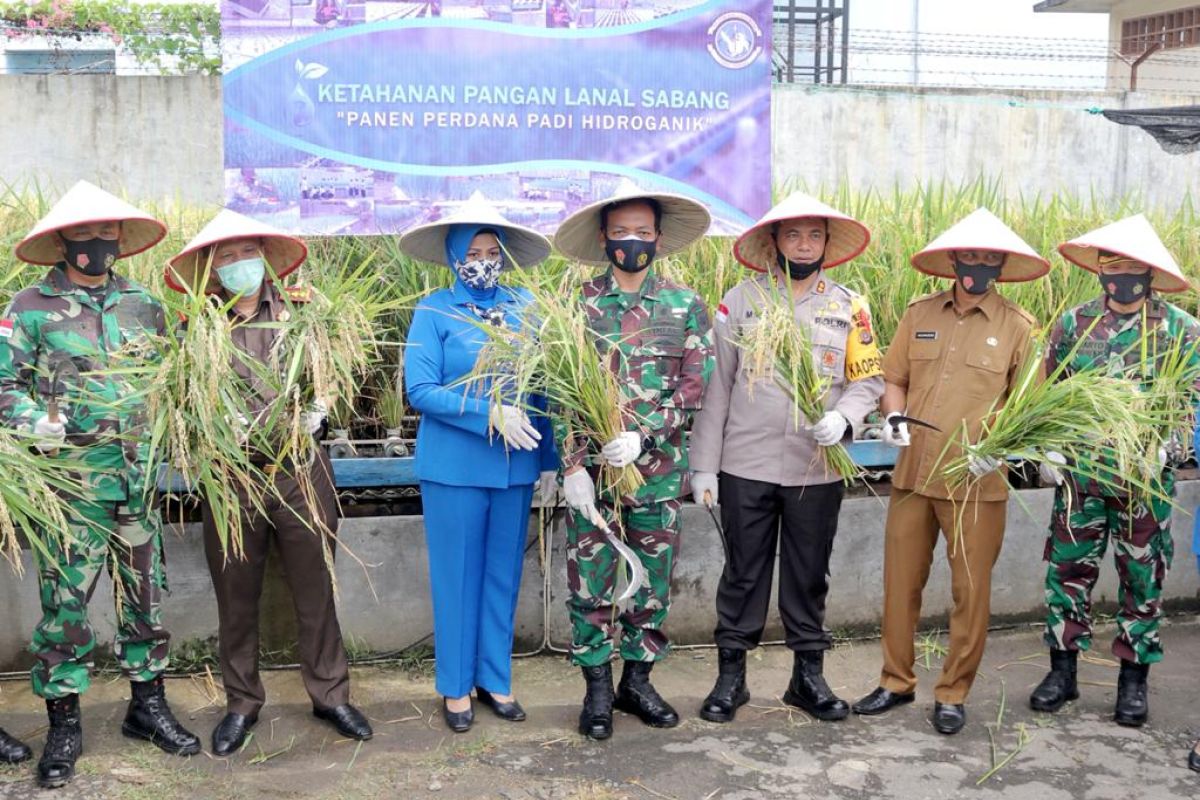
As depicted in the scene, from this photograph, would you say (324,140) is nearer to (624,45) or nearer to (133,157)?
(624,45)

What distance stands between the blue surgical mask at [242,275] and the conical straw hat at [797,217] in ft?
5.30

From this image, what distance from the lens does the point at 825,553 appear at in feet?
13.8

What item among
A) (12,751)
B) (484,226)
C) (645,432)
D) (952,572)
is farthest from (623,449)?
(12,751)

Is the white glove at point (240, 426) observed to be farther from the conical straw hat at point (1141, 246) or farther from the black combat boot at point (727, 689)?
the conical straw hat at point (1141, 246)

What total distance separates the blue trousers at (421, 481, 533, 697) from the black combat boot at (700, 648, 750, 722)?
747 mm

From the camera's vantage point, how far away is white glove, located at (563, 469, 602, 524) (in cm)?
388

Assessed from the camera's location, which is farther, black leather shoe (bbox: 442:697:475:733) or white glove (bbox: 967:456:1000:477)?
black leather shoe (bbox: 442:697:475:733)

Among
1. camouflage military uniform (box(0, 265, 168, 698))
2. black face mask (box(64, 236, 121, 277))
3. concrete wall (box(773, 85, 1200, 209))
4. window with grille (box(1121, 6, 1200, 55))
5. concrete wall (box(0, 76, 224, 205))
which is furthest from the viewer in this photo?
window with grille (box(1121, 6, 1200, 55))

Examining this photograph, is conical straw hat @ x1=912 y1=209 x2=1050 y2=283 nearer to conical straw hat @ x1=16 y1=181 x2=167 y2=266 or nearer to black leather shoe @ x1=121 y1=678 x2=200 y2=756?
conical straw hat @ x1=16 y1=181 x2=167 y2=266

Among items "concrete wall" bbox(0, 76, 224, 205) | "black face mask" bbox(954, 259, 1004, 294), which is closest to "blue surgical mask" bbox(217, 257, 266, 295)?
"black face mask" bbox(954, 259, 1004, 294)

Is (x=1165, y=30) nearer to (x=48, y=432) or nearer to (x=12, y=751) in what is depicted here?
(x=48, y=432)

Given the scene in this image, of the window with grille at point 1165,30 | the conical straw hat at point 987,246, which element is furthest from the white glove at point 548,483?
the window with grille at point 1165,30

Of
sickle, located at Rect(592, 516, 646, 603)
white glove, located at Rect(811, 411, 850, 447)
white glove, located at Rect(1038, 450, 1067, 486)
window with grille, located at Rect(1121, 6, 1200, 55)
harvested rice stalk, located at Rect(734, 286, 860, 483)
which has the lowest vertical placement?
sickle, located at Rect(592, 516, 646, 603)

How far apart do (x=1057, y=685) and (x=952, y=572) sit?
24.8 inches
